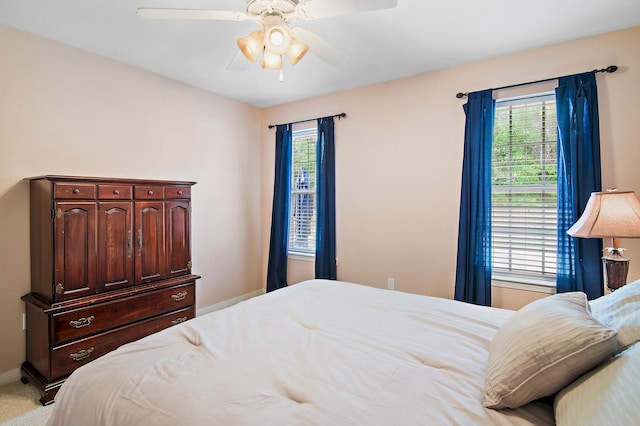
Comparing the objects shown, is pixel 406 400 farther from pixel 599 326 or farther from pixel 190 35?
pixel 190 35

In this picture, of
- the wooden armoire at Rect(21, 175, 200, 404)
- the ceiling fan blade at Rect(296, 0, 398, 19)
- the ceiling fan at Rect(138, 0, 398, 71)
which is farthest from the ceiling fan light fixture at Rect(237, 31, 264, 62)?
the wooden armoire at Rect(21, 175, 200, 404)

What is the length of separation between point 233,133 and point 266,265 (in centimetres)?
192

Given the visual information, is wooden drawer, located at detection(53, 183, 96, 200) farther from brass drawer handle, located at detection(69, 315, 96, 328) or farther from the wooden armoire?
brass drawer handle, located at detection(69, 315, 96, 328)

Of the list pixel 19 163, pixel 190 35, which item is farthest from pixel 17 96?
pixel 190 35

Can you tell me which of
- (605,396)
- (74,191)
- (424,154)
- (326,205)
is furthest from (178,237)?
(605,396)

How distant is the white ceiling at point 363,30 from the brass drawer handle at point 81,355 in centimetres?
246

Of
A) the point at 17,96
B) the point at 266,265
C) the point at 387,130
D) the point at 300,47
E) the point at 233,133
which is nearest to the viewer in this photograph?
the point at 300,47

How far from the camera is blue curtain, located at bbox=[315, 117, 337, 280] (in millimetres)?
3826

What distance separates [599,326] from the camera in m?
0.94

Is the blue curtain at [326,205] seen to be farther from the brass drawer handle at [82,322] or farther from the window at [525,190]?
the brass drawer handle at [82,322]

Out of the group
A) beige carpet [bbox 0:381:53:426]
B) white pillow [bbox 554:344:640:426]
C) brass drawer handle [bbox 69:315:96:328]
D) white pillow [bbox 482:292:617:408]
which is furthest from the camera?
brass drawer handle [bbox 69:315:96:328]

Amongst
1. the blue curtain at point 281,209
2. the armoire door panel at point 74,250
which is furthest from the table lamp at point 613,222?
the armoire door panel at point 74,250

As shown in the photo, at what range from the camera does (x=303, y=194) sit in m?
4.29

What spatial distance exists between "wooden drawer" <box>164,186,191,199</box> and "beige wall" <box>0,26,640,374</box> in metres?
0.52
